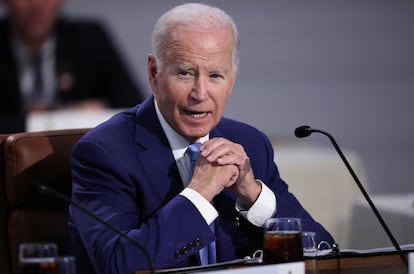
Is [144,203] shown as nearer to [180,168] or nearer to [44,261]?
[180,168]

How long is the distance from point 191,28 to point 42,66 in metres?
3.00

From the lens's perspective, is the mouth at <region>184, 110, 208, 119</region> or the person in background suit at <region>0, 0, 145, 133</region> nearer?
the mouth at <region>184, 110, 208, 119</region>

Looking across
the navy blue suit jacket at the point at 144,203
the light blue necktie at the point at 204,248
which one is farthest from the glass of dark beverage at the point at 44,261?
the light blue necktie at the point at 204,248

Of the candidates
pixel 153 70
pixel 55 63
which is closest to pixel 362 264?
pixel 153 70

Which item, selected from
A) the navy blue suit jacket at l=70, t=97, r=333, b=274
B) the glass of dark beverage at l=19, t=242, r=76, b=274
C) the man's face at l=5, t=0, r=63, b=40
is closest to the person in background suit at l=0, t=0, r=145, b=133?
the man's face at l=5, t=0, r=63, b=40

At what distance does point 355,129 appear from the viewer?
659 centimetres

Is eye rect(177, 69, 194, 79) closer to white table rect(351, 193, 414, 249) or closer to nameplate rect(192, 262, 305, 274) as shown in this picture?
nameplate rect(192, 262, 305, 274)

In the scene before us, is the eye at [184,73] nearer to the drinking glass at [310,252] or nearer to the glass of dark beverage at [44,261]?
the drinking glass at [310,252]

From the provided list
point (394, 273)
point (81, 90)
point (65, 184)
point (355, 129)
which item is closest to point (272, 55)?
point (355, 129)

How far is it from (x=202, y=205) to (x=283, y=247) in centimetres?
36

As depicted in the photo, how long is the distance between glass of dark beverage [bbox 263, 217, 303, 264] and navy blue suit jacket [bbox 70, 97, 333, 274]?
27cm

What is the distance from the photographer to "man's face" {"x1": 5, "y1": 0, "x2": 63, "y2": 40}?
554 cm

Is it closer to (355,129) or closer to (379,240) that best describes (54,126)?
(379,240)

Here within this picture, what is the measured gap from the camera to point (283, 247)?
218 cm
